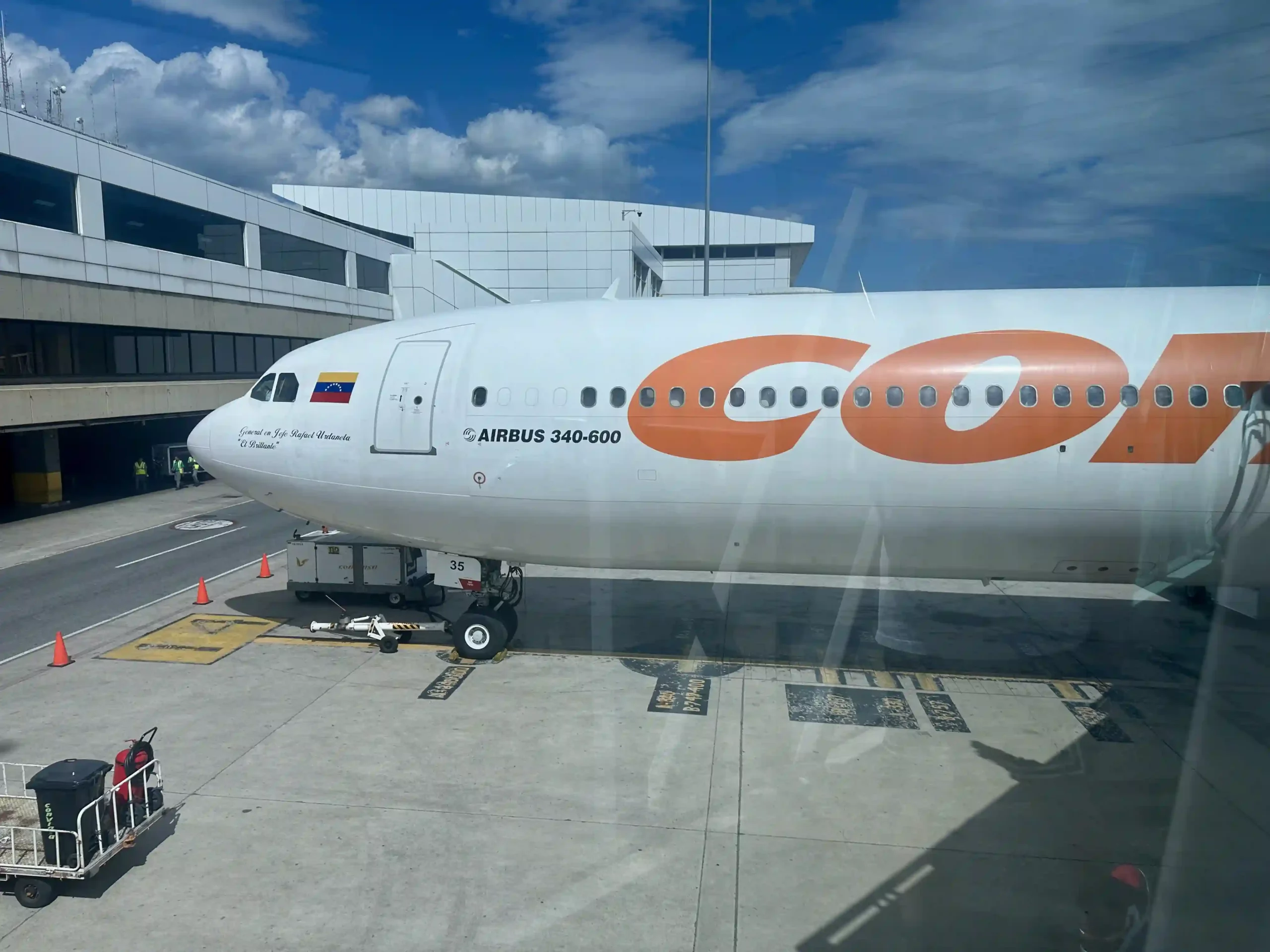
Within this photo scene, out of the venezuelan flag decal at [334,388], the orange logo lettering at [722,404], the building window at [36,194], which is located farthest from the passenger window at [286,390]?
the building window at [36,194]

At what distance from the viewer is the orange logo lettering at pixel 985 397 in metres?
11.2

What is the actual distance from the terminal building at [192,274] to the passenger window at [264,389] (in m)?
10.8

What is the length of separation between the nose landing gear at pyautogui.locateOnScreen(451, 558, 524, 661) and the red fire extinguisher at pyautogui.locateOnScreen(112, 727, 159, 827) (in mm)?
5342

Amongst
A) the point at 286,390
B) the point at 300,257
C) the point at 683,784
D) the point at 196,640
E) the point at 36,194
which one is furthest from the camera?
the point at 300,257

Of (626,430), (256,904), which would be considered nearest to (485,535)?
(626,430)

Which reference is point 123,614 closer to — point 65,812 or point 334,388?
point 334,388

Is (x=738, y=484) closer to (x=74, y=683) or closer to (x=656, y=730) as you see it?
(x=656, y=730)

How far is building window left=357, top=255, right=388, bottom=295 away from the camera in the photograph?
46.6m

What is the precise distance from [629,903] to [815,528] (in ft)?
18.8

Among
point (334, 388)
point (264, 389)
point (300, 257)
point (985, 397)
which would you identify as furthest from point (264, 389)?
point (300, 257)

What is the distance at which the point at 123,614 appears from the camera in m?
16.7

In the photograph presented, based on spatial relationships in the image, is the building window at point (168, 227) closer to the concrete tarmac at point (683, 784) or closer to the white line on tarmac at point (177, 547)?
the white line on tarmac at point (177, 547)

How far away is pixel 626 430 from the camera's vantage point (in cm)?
1201

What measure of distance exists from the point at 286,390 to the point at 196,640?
471 centimetres
